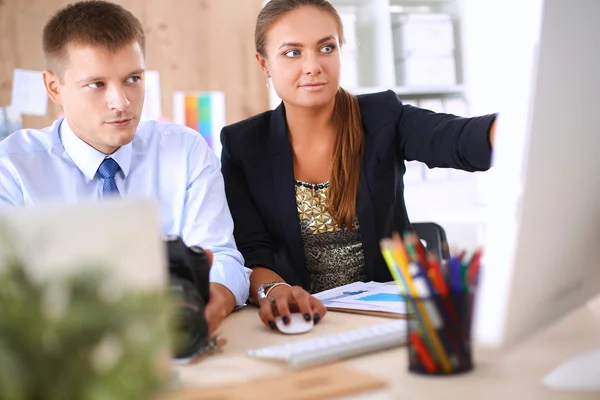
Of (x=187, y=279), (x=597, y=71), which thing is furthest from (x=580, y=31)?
(x=187, y=279)

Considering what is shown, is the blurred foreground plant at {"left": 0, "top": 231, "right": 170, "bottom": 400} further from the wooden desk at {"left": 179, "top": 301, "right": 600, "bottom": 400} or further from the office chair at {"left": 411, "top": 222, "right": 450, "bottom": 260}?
the office chair at {"left": 411, "top": 222, "right": 450, "bottom": 260}

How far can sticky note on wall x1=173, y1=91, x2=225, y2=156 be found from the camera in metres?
3.36

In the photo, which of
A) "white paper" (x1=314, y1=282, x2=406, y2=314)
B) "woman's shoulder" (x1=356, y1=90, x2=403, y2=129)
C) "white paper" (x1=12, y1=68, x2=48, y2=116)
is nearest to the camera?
"white paper" (x1=314, y1=282, x2=406, y2=314)

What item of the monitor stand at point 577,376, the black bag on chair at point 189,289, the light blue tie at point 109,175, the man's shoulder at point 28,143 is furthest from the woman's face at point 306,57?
the monitor stand at point 577,376

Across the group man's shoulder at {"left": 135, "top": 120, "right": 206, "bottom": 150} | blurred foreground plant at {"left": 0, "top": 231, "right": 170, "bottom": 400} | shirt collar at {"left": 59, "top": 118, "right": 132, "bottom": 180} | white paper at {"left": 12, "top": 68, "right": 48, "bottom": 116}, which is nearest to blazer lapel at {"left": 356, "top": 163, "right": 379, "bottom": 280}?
man's shoulder at {"left": 135, "top": 120, "right": 206, "bottom": 150}

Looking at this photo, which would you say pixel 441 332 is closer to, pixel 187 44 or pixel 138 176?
pixel 138 176

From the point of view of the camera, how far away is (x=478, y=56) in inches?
141

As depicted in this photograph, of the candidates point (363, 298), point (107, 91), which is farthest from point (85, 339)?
point (107, 91)

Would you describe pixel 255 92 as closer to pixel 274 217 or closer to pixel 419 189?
pixel 419 189

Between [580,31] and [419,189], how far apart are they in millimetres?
2844

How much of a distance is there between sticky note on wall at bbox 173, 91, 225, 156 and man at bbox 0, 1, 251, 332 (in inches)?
64.4

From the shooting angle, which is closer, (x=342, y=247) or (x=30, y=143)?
(x=30, y=143)

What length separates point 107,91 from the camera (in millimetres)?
1528

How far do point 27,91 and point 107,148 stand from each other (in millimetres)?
1719
